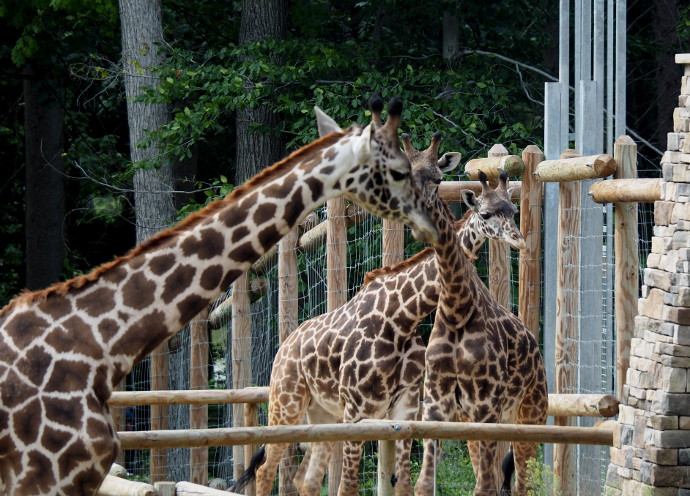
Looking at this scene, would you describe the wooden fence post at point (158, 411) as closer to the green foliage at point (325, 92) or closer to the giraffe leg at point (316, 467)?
the giraffe leg at point (316, 467)

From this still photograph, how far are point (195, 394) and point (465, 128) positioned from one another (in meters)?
5.75

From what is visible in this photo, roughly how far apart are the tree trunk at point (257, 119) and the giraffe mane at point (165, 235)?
8139mm

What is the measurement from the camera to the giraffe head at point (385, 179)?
525 cm

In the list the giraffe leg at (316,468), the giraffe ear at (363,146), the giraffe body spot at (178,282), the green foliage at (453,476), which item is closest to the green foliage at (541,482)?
the green foliage at (453,476)

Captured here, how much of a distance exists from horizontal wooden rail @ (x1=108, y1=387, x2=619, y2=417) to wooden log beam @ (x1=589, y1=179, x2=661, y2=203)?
1.21m

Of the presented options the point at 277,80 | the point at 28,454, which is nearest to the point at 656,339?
the point at 28,454

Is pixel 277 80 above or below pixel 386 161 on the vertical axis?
above

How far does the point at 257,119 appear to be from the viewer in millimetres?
13406

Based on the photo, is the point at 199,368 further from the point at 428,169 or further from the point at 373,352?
the point at 428,169

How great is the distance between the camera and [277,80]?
12492mm

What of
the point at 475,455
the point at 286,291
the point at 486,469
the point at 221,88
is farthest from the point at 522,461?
the point at 221,88

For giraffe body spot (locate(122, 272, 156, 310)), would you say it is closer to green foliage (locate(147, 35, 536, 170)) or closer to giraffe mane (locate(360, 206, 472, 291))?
giraffe mane (locate(360, 206, 472, 291))

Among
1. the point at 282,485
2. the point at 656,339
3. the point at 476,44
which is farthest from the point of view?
the point at 476,44

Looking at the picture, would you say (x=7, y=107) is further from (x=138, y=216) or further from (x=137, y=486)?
(x=137, y=486)
